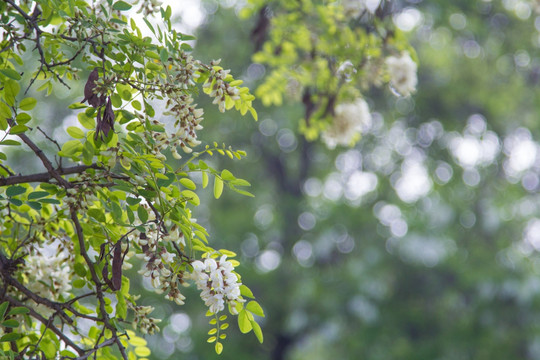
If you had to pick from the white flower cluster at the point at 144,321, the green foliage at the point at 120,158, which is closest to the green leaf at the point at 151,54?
the green foliage at the point at 120,158

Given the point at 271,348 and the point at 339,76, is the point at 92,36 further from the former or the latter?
the point at 271,348

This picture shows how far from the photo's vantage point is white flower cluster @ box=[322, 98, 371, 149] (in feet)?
9.63

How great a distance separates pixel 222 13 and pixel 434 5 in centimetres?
331

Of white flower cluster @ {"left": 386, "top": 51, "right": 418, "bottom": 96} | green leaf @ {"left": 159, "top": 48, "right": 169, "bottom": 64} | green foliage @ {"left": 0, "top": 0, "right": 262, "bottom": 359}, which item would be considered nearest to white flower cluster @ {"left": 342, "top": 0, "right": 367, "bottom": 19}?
white flower cluster @ {"left": 386, "top": 51, "right": 418, "bottom": 96}

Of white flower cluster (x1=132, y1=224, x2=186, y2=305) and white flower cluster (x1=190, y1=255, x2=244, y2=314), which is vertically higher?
white flower cluster (x1=132, y1=224, x2=186, y2=305)

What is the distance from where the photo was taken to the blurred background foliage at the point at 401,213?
6.54m

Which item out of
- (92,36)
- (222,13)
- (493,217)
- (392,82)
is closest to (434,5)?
(493,217)

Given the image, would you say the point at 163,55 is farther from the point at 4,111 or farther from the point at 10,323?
the point at 10,323

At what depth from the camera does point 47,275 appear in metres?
1.84

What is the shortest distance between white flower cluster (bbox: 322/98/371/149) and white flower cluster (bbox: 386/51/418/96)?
7.3 inches

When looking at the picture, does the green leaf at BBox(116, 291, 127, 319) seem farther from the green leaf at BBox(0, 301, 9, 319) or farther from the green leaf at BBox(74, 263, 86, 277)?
the green leaf at BBox(0, 301, 9, 319)

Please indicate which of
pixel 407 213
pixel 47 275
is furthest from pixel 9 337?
pixel 407 213

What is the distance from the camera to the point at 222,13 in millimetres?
8898

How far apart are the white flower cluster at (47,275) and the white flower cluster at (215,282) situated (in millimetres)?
591
